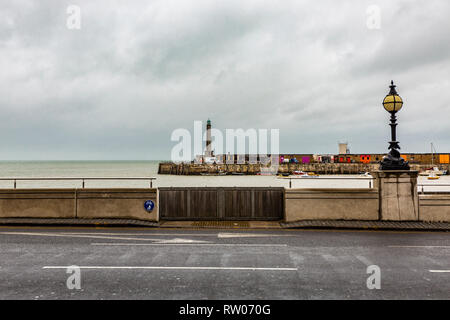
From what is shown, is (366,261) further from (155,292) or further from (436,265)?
(155,292)

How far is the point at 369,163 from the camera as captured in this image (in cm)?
12662

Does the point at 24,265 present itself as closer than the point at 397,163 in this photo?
Yes

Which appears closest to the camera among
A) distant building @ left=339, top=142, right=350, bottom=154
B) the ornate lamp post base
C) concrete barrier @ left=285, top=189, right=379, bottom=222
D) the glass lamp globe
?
concrete barrier @ left=285, top=189, right=379, bottom=222

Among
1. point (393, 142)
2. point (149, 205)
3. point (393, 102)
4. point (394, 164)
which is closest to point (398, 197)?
point (394, 164)

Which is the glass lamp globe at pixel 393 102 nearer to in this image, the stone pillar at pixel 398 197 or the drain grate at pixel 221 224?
the stone pillar at pixel 398 197

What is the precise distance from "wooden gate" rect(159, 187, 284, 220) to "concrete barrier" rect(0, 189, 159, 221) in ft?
2.42

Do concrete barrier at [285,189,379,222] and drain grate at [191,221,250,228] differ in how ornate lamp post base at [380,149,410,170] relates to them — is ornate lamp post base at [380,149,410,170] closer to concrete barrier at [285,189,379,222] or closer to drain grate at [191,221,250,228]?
concrete barrier at [285,189,379,222]

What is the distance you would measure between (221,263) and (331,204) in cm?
669

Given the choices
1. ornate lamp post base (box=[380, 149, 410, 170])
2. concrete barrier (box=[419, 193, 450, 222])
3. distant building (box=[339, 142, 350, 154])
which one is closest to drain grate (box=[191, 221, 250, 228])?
ornate lamp post base (box=[380, 149, 410, 170])

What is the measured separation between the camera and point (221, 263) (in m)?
A: 8.22

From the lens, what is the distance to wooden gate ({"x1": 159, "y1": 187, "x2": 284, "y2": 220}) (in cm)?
1388

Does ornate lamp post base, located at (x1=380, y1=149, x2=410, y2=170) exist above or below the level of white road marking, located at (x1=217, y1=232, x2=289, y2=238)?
above
